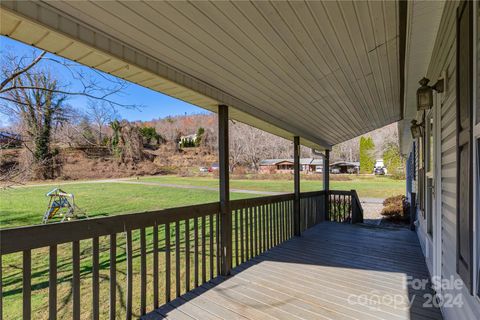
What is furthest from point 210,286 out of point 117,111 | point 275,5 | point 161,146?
point 161,146

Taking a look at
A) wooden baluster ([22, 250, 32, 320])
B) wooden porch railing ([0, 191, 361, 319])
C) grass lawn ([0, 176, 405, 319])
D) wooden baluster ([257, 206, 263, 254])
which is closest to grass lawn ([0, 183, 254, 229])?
grass lawn ([0, 176, 405, 319])

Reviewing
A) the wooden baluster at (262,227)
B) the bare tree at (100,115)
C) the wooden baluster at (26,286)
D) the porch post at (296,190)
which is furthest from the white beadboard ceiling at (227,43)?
the bare tree at (100,115)

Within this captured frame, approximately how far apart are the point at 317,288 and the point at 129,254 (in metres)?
2.04

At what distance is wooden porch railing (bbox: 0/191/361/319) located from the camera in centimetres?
191

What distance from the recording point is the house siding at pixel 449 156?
1.78 meters

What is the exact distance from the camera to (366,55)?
268 cm

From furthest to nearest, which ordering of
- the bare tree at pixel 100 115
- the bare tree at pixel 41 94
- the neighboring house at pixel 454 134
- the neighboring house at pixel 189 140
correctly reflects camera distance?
the neighboring house at pixel 189 140 < the bare tree at pixel 100 115 < the bare tree at pixel 41 94 < the neighboring house at pixel 454 134

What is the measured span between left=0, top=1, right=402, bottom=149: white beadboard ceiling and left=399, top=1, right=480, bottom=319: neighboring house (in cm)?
28

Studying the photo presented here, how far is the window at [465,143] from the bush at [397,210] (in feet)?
29.4

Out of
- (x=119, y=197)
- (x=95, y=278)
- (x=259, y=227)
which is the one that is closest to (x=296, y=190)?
(x=259, y=227)

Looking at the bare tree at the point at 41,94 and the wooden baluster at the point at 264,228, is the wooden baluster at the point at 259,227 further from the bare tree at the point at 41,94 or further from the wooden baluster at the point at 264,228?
the bare tree at the point at 41,94

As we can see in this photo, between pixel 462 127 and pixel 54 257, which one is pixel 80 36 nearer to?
pixel 54 257

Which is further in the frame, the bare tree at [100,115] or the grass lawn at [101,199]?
the grass lawn at [101,199]

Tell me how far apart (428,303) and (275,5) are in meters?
3.08
